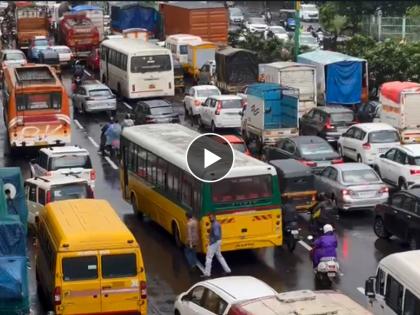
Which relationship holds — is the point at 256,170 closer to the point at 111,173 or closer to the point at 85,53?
the point at 111,173

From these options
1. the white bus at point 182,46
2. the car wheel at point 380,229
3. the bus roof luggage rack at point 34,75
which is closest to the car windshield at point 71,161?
the bus roof luggage rack at point 34,75

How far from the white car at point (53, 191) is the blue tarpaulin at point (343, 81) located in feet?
63.4

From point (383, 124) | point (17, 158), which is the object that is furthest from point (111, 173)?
point (383, 124)

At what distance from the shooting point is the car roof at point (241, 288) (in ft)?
58.2

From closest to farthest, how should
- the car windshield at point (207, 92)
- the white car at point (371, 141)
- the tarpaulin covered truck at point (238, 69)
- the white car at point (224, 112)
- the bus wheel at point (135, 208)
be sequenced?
the bus wheel at point (135, 208) → the white car at point (371, 141) → the white car at point (224, 112) → the car windshield at point (207, 92) → the tarpaulin covered truck at point (238, 69)

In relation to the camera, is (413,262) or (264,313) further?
(413,262)

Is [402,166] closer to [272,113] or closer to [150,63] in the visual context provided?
[272,113]

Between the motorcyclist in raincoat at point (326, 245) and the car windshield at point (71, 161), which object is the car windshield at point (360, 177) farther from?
the car windshield at point (71, 161)

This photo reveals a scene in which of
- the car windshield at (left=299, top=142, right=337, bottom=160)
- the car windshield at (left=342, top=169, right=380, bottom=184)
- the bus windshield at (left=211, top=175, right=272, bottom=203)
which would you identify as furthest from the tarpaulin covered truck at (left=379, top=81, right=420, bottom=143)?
the bus windshield at (left=211, top=175, right=272, bottom=203)

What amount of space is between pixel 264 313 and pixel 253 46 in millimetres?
44053

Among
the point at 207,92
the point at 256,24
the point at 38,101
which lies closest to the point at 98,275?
the point at 38,101

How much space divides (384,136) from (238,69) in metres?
15.3

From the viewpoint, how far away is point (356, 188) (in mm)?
28953

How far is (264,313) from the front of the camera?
1518 cm
